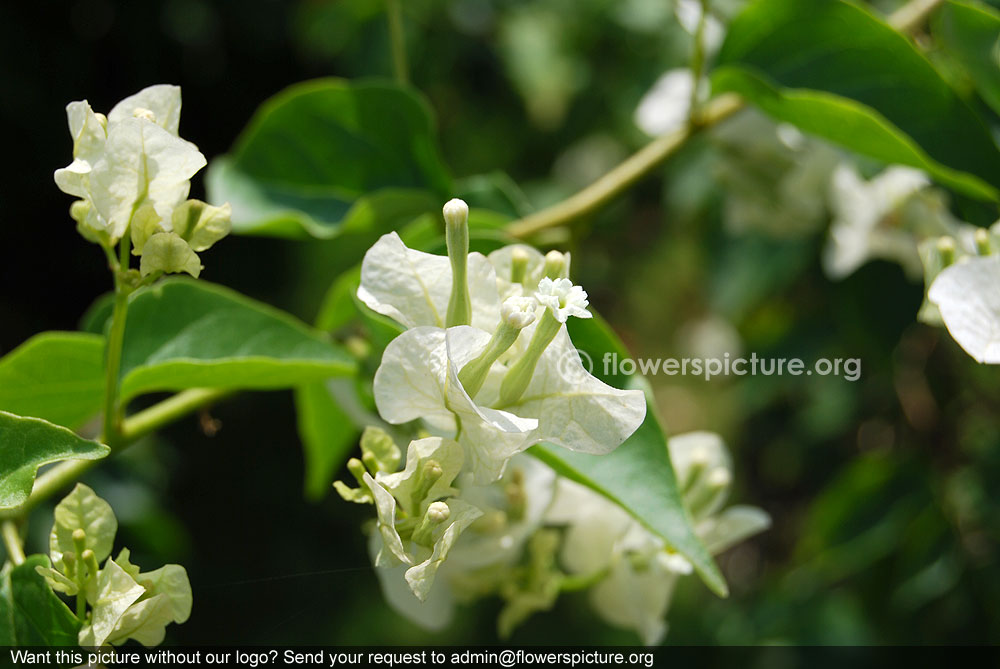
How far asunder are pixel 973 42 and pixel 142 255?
0.58 meters

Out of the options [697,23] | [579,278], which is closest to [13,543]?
[697,23]

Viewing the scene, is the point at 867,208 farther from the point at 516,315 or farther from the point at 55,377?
the point at 55,377

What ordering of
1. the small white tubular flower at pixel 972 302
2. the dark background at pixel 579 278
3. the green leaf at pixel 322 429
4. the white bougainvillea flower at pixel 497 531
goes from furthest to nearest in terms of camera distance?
1. the dark background at pixel 579 278
2. the green leaf at pixel 322 429
3. the white bougainvillea flower at pixel 497 531
4. the small white tubular flower at pixel 972 302

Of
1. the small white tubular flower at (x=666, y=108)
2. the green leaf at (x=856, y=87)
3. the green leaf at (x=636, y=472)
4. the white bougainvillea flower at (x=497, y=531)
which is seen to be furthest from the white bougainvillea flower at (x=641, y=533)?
the small white tubular flower at (x=666, y=108)

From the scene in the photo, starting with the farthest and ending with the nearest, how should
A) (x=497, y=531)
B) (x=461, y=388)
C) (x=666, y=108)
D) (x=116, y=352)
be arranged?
(x=666, y=108)
(x=497, y=531)
(x=116, y=352)
(x=461, y=388)

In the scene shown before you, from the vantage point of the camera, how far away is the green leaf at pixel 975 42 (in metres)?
0.65

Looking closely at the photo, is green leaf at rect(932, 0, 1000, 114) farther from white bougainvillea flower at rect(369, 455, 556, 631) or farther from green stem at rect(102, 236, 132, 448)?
green stem at rect(102, 236, 132, 448)

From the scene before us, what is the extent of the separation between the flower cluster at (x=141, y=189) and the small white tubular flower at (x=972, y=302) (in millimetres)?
383

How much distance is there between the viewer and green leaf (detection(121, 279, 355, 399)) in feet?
1.78

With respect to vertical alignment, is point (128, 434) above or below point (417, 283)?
below

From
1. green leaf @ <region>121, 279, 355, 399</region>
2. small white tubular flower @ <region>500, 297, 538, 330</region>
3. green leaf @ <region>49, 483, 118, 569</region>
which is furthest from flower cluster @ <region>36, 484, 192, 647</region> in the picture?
small white tubular flower @ <region>500, 297, 538, 330</region>

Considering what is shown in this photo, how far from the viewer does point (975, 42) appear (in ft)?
2.19

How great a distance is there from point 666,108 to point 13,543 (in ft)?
2.13

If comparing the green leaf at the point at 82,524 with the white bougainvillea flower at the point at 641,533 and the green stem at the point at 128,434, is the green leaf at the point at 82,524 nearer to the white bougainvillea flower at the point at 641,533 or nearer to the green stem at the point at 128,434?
the green stem at the point at 128,434
